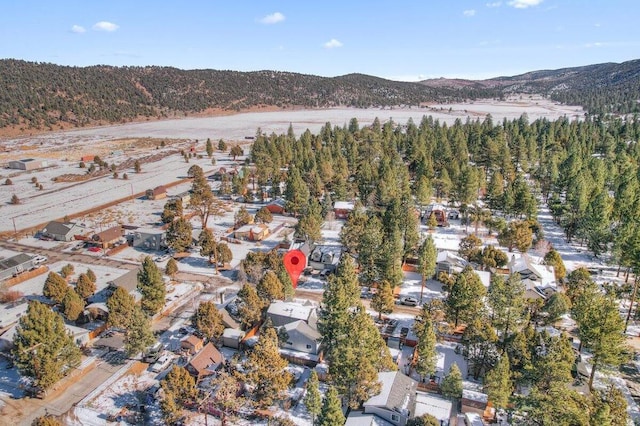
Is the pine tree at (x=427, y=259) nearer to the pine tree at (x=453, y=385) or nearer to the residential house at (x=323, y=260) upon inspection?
the residential house at (x=323, y=260)

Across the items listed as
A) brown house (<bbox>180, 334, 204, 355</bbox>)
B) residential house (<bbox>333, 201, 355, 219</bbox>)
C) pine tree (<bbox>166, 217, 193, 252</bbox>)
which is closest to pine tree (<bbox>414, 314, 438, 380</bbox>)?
brown house (<bbox>180, 334, 204, 355</bbox>)

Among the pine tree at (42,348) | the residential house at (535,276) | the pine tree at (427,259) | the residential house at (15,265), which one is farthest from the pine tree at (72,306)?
the residential house at (535,276)

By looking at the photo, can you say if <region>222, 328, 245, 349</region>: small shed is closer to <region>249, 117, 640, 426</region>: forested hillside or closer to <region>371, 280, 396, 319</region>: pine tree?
<region>249, 117, 640, 426</region>: forested hillside

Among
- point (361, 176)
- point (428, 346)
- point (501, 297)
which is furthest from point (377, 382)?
point (361, 176)

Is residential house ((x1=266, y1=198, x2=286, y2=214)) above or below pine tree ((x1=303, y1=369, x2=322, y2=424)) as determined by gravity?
above

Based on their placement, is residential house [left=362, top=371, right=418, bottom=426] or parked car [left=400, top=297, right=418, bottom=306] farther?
parked car [left=400, top=297, right=418, bottom=306]

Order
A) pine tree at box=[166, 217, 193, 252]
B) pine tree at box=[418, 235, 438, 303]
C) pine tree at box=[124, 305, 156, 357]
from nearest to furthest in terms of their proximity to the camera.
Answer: pine tree at box=[124, 305, 156, 357]
pine tree at box=[418, 235, 438, 303]
pine tree at box=[166, 217, 193, 252]

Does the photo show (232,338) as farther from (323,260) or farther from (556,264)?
(556,264)
